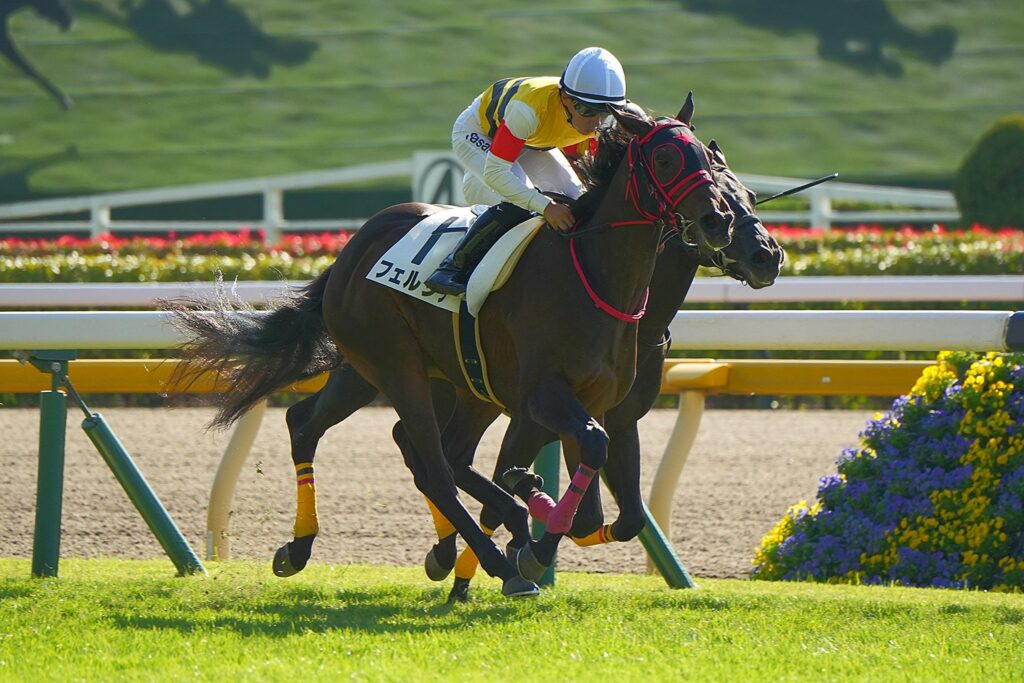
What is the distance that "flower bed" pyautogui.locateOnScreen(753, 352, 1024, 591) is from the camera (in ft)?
17.4

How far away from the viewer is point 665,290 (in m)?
4.88

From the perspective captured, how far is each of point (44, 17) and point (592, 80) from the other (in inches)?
1032

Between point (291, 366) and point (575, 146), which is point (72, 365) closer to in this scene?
point (291, 366)

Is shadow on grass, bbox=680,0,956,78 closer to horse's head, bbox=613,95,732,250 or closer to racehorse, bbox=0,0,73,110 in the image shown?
racehorse, bbox=0,0,73,110

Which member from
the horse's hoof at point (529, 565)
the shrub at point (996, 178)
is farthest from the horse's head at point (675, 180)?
the shrub at point (996, 178)

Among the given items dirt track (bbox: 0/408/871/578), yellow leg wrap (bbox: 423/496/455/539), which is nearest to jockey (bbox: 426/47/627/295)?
yellow leg wrap (bbox: 423/496/455/539)

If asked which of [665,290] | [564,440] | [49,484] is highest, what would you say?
[665,290]

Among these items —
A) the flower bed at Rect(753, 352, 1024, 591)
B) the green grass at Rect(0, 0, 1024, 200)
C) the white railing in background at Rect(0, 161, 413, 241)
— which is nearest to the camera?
the flower bed at Rect(753, 352, 1024, 591)

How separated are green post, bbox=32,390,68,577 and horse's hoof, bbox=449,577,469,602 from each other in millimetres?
1423

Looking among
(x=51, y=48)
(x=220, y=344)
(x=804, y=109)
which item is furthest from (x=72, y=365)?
(x=51, y=48)

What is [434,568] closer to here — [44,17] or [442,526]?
[442,526]

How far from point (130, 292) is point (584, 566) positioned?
120 inches

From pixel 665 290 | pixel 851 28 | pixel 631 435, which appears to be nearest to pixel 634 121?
pixel 665 290

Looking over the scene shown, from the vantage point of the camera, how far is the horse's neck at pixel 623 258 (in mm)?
4418
